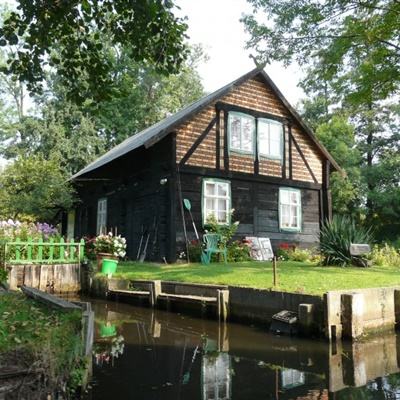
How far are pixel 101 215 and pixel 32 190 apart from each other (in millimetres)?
5341

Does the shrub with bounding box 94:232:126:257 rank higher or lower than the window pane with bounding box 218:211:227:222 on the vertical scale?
lower

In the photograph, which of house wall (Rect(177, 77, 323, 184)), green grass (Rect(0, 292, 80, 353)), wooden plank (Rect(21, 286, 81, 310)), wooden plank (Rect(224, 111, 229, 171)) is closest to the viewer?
green grass (Rect(0, 292, 80, 353))

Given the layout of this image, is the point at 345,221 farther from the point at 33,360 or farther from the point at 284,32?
the point at 33,360

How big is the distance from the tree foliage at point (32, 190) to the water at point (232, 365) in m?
16.0

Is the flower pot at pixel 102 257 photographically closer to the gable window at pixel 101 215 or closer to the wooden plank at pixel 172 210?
the wooden plank at pixel 172 210

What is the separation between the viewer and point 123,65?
38.0 metres

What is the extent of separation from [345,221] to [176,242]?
5442 mm

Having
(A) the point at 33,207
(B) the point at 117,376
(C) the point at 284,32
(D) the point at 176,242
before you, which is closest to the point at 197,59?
(A) the point at 33,207

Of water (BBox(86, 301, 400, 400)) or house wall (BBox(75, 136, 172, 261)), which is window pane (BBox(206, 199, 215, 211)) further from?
water (BBox(86, 301, 400, 400))

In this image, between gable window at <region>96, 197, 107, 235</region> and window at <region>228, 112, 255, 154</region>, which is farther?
gable window at <region>96, 197, 107, 235</region>

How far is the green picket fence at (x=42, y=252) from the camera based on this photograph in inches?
531

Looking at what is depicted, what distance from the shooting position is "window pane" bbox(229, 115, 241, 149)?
1744 centimetres

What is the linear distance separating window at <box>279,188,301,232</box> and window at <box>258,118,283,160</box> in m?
1.52

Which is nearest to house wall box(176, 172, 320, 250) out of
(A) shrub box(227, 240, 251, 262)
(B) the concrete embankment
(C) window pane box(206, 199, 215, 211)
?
(C) window pane box(206, 199, 215, 211)
